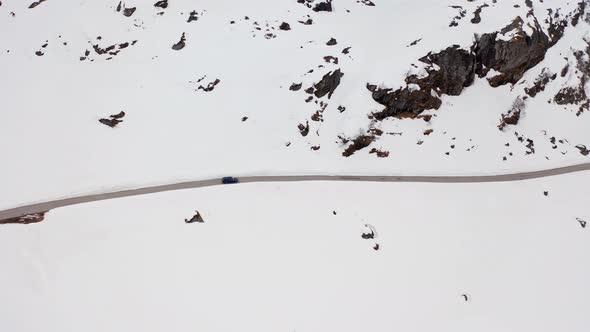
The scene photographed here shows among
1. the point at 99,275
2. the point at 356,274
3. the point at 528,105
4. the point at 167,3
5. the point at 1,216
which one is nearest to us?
the point at 99,275

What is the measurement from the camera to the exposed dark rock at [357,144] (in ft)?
97.2

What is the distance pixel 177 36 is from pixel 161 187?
16.7 m

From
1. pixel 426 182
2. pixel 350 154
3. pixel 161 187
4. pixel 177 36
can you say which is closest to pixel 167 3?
pixel 177 36

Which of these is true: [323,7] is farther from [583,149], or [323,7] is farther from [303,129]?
[583,149]

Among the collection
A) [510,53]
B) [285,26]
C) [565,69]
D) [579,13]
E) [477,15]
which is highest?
[579,13]

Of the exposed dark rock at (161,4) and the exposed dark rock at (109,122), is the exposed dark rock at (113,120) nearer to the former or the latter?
the exposed dark rock at (109,122)

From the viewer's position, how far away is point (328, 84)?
31.5m

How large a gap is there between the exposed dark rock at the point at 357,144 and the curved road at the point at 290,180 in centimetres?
235

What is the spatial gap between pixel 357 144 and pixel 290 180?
263 inches

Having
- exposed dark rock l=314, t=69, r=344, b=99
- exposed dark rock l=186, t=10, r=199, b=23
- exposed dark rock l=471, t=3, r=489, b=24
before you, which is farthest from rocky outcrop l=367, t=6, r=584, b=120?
exposed dark rock l=186, t=10, r=199, b=23

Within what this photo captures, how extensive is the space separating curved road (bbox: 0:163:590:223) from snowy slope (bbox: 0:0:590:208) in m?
0.78

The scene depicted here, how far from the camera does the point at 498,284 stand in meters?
21.8

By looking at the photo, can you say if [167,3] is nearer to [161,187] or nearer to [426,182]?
[161,187]

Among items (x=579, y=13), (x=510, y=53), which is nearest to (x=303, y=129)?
(x=510, y=53)
